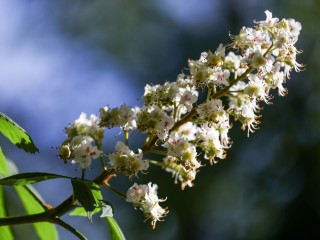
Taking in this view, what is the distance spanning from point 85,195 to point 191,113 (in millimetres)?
344

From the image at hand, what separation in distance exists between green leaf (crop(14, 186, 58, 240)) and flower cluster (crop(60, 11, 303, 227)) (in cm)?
16

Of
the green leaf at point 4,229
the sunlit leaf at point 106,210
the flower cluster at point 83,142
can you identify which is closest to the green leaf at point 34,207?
the green leaf at point 4,229

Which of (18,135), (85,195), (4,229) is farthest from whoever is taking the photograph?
(4,229)

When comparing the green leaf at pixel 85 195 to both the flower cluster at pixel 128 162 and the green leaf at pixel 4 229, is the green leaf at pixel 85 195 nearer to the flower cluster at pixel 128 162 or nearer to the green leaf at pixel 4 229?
the flower cluster at pixel 128 162

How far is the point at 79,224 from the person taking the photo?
6621 millimetres

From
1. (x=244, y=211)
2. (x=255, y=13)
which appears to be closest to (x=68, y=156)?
(x=244, y=211)

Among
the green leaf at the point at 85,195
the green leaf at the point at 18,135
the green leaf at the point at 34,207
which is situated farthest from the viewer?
the green leaf at the point at 34,207

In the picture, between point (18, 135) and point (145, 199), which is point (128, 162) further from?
point (18, 135)

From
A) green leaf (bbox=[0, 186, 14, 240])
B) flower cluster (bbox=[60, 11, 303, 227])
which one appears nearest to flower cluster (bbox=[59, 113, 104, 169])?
flower cluster (bbox=[60, 11, 303, 227])

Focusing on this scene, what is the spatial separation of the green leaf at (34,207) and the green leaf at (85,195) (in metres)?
0.27

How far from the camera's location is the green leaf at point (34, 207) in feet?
5.07

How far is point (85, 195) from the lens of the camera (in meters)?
1.27

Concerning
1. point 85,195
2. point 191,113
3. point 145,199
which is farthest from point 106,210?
point 191,113

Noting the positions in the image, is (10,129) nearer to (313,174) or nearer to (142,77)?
(313,174)
